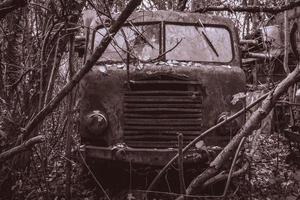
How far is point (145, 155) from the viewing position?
179 inches

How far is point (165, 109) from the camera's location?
4668mm

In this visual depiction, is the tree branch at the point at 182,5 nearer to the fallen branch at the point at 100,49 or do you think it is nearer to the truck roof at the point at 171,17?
the truck roof at the point at 171,17

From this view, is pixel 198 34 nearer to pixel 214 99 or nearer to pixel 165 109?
pixel 214 99

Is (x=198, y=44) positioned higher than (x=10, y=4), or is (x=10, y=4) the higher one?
(x=10, y=4)

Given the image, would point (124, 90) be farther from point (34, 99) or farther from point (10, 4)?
point (10, 4)

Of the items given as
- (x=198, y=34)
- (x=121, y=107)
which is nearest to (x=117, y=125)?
(x=121, y=107)

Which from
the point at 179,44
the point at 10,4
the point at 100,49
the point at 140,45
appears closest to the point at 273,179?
the point at 179,44

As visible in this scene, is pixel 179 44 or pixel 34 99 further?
pixel 179 44

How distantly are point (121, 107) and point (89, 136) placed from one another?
488 mm

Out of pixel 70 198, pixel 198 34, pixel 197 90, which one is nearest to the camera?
pixel 70 198

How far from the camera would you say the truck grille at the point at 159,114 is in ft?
15.3

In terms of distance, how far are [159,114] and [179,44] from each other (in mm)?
1091

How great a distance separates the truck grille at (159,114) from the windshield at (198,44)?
55cm

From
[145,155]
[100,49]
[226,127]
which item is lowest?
[145,155]
